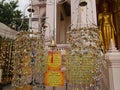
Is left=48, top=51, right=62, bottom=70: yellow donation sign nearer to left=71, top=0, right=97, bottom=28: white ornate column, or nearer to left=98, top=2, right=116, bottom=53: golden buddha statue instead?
left=71, top=0, right=97, bottom=28: white ornate column

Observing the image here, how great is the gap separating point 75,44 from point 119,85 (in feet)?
4.19

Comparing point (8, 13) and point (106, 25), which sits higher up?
point (8, 13)

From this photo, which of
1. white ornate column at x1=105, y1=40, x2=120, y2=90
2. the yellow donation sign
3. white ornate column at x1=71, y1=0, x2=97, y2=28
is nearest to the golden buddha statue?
white ornate column at x1=71, y1=0, x2=97, y2=28

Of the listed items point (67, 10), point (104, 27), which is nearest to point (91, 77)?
point (104, 27)

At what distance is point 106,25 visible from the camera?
6660 millimetres

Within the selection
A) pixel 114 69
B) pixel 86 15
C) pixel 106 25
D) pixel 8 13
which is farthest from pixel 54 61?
pixel 8 13

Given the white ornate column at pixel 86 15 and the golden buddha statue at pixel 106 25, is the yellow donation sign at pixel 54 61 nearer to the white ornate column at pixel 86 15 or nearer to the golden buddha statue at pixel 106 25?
the white ornate column at pixel 86 15

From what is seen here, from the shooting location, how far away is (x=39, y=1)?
9891 millimetres

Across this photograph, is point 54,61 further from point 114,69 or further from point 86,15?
point 86,15

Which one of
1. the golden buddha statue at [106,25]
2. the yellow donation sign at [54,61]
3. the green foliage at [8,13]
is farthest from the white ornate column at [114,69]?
the green foliage at [8,13]

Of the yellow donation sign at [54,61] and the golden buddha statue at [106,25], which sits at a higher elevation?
the golden buddha statue at [106,25]

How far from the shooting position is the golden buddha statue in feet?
21.3

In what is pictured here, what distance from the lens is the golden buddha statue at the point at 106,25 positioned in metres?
6.50

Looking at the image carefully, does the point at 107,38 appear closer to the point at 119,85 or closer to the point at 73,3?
the point at 73,3
